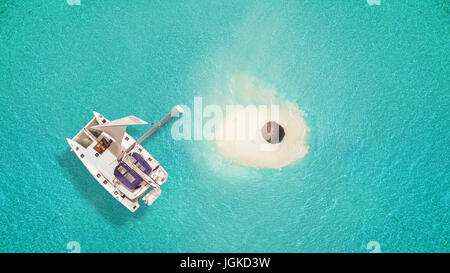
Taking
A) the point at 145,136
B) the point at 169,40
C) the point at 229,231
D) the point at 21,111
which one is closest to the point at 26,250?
the point at 21,111

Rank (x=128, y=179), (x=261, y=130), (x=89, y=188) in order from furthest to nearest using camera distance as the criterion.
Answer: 1. (x=261, y=130)
2. (x=89, y=188)
3. (x=128, y=179)

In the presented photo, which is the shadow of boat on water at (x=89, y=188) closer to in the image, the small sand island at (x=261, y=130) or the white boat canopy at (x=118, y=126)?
the white boat canopy at (x=118, y=126)

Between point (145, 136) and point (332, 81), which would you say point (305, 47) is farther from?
point (145, 136)

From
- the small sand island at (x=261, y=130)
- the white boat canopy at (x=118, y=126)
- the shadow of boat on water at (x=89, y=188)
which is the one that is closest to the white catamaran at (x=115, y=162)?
the white boat canopy at (x=118, y=126)

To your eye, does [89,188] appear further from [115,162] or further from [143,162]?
[143,162]

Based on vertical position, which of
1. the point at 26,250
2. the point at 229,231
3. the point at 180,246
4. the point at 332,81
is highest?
the point at 332,81

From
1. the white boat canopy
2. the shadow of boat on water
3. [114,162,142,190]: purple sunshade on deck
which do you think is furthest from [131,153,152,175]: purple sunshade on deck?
the shadow of boat on water

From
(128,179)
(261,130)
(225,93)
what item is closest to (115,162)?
(128,179)
